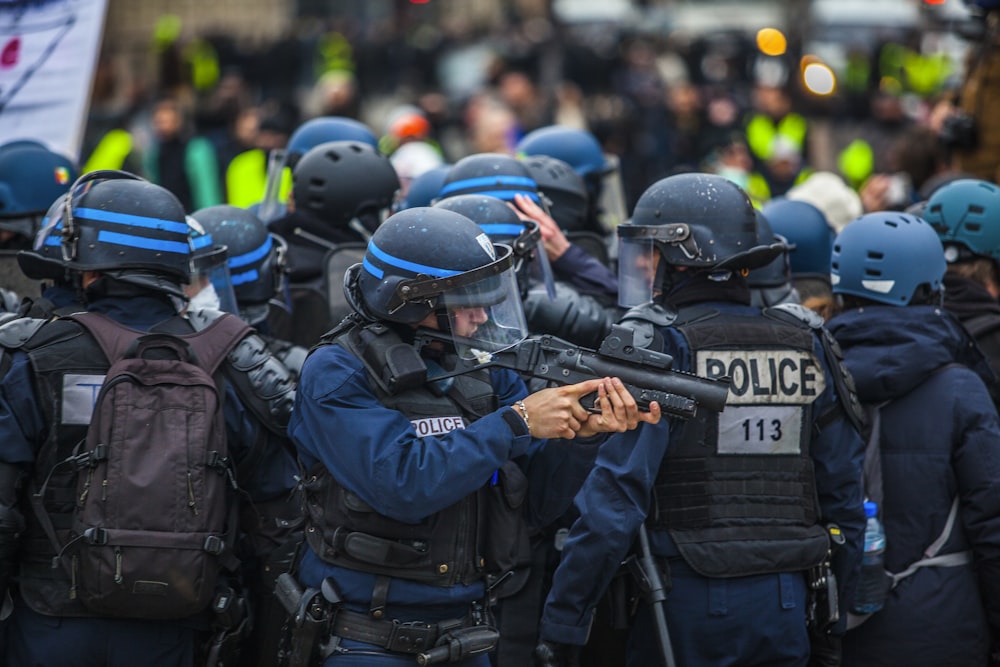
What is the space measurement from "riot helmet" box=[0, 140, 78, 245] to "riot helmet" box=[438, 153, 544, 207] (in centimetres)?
180

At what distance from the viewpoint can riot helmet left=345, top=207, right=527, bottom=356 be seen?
3775mm

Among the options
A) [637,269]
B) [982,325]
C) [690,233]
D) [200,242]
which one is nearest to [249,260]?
[200,242]

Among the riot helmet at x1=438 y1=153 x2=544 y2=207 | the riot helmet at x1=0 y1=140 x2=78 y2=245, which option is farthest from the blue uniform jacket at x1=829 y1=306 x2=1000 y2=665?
the riot helmet at x1=0 y1=140 x2=78 y2=245

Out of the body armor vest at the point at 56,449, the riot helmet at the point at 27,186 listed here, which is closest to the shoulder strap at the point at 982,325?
the body armor vest at the point at 56,449

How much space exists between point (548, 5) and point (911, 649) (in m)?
23.3

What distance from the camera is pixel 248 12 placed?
102 feet

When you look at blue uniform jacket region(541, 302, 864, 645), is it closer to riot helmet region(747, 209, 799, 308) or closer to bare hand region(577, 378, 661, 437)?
bare hand region(577, 378, 661, 437)

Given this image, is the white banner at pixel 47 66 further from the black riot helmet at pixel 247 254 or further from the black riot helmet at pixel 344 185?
the black riot helmet at pixel 247 254

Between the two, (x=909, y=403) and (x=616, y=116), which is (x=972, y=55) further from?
(x=616, y=116)

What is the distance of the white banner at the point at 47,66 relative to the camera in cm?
656

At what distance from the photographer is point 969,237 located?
5.56 metres

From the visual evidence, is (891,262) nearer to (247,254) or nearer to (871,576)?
(871,576)

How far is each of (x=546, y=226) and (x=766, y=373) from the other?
173 cm

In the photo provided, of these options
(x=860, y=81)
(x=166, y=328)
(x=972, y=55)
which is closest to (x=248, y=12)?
(x=860, y=81)
